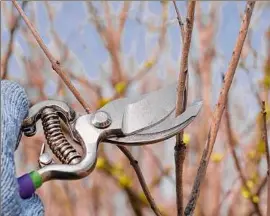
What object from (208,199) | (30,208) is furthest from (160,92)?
(208,199)

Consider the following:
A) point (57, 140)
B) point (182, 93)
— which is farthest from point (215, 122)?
point (57, 140)

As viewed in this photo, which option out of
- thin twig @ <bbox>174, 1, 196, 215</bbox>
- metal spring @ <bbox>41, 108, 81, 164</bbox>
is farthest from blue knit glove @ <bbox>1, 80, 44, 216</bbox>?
thin twig @ <bbox>174, 1, 196, 215</bbox>

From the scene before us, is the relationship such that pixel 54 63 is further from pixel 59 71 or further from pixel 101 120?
pixel 101 120

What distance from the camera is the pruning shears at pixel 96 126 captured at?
1.69 ft

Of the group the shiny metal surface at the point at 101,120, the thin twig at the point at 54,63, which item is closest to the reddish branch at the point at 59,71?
the thin twig at the point at 54,63

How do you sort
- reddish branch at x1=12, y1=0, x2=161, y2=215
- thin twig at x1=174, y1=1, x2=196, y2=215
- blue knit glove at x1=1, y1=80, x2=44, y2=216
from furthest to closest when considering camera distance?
reddish branch at x1=12, y1=0, x2=161, y2=215, thin twig at x1=174, y1=1, x2=196, y2=215, blue knit glove at x1=1, y1=80, x2=44, y2=216

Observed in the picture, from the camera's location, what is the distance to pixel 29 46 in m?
1.75

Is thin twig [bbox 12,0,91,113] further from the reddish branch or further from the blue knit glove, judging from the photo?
the blue knit glove

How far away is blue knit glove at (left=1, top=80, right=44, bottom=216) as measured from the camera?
45cm

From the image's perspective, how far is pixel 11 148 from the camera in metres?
0.47

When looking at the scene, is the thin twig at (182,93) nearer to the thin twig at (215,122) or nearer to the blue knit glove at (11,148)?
the thin twig at (215,122)

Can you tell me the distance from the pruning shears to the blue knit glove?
2 centimetres

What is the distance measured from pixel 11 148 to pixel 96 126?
100 mm

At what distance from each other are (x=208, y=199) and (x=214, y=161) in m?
0.16
